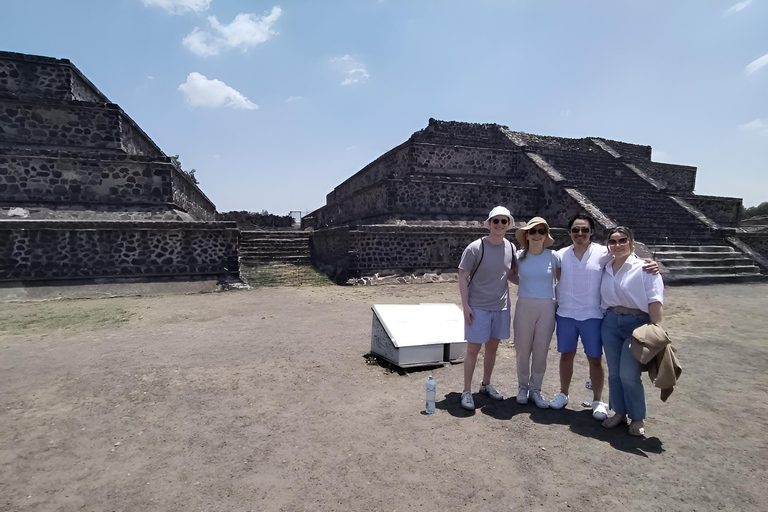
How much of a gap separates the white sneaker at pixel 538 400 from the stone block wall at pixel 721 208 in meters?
19.7

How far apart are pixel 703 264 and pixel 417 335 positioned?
1235 cm

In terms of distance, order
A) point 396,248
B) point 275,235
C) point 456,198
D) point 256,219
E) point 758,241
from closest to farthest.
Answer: point 396,248 < point 456,198 < point 758,241 < point 275,235 < point 256,219

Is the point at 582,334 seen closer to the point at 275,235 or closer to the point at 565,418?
the point at 565,418

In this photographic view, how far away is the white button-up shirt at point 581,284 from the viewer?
3.29 metres

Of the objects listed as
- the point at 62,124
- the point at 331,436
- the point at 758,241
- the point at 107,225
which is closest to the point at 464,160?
the point at 758,241

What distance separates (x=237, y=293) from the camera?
10.7m

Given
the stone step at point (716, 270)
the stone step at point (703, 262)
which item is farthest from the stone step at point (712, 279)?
the stone step at point (703, 262)

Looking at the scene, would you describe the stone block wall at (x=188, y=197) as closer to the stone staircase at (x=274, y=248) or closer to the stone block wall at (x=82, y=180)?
the stone block wall at (x=82, y=180)

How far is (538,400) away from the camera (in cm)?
359

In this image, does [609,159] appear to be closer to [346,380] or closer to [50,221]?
[346,380]

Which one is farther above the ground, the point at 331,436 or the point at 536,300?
the point at 536,300

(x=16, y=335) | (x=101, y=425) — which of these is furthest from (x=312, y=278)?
(x=101, y=425)

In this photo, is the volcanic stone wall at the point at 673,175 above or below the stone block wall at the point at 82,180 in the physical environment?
above

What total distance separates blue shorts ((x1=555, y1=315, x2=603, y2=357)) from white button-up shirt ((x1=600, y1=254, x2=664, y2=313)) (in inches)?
7.8
